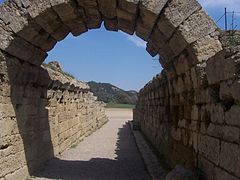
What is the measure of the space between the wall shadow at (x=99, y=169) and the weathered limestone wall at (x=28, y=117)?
41 cm

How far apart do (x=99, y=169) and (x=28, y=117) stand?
2.28 m

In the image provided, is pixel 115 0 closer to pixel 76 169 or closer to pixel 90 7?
pixel 90 7

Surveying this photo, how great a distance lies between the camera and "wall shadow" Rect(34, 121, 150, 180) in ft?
27.8

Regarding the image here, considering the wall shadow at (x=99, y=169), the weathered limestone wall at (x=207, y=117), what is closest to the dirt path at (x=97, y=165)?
the wall shadow at (x=99, y=169)

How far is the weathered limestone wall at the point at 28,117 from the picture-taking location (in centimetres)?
726

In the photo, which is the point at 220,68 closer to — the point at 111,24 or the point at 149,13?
the point at 149,13

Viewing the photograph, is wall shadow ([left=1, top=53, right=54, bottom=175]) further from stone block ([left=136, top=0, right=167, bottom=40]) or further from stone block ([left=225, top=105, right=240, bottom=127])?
stone block ([left=225, top=105, right=240, bottom=127])

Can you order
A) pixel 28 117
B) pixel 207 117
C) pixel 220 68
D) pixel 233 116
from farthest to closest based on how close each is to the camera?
pixel 28 117 < pixel 207 117 < pixel 220 68 < pixel 233 116

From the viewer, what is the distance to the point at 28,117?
8.52 meters

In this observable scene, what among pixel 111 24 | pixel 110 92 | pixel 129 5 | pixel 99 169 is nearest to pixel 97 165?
pixel 99 169

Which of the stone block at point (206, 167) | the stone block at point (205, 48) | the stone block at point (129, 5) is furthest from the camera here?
the stone block at point (129, 5)

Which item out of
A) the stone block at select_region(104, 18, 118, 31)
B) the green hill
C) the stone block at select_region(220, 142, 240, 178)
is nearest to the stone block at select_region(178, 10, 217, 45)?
the stone block at select_region(104, 18, 118, 31)

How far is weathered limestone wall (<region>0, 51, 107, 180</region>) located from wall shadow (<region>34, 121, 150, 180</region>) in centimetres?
41

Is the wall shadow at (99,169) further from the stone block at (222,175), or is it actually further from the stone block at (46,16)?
the stone block at (222,175)
